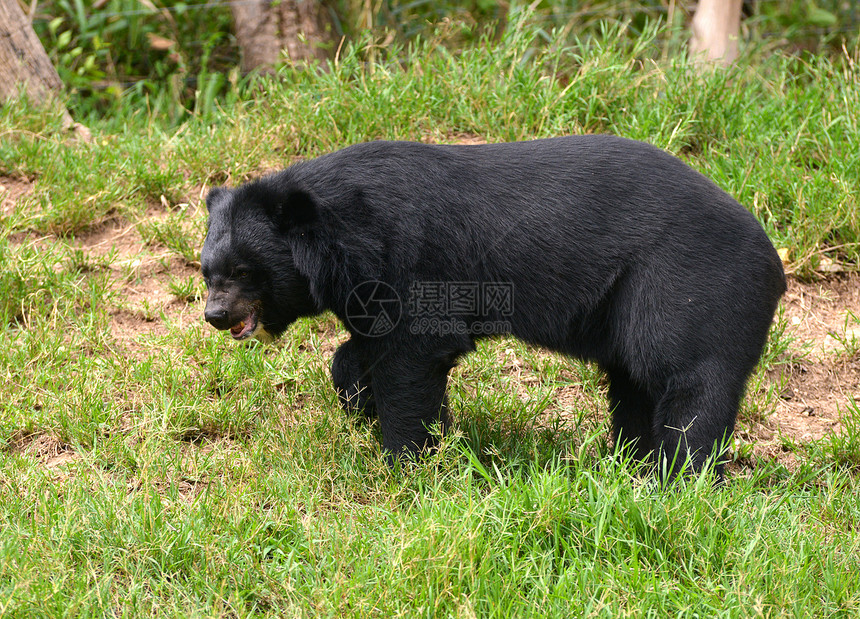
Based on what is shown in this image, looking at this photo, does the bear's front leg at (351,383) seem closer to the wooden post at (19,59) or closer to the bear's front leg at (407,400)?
the bear's front leg at (407,400)

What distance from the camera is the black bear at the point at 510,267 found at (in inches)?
130

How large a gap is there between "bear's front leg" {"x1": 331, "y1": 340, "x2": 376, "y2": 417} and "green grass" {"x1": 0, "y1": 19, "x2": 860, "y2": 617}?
10 centimetres

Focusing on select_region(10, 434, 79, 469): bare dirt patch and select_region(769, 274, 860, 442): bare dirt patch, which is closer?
select_region(10, 434, 79, 469): bare dirt patch

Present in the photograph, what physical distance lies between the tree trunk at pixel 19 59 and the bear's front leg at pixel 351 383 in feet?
11.3

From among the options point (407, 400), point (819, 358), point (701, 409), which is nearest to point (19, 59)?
point (407, 400)

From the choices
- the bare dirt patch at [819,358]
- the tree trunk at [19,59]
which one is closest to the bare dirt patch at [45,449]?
the tree trunk at [19,59]

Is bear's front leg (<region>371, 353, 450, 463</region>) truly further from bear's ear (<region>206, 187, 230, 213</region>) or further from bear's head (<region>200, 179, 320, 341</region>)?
bear's ear (<region>206, 187, 230, 213</region>)

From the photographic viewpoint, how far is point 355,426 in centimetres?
392

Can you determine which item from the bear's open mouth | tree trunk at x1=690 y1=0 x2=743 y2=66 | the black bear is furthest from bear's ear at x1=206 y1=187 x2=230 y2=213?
tree trunk at x1=690 y1=0 x2=743 y2=66

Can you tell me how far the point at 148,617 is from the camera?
2.71 m

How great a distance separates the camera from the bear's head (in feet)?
11.1

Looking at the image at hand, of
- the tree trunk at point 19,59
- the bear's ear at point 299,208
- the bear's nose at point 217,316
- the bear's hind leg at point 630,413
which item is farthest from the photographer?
the tree trunk at point 19,59

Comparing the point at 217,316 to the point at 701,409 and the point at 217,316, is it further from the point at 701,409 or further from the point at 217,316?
the point at 701,409

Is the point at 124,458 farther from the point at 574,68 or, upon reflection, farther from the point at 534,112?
the point at 574,68
